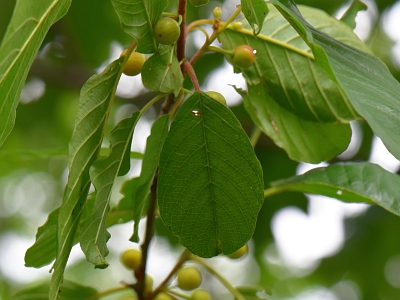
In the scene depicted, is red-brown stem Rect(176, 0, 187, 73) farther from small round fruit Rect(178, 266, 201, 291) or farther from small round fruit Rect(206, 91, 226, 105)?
small round fruit Rect(178, 266, 201, 291)

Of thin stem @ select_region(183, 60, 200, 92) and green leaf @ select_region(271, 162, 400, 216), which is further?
green leaf @ select_region(271, 162, 400, 216)

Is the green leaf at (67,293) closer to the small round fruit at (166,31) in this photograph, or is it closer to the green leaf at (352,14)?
the small round fruit at (166,31)

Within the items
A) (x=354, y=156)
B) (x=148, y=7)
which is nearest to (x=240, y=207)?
(x=148, y=7)

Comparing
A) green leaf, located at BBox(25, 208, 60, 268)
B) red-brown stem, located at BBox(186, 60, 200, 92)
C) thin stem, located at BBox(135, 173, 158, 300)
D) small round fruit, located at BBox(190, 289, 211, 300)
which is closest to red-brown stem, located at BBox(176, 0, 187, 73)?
red-brown stem, located at BBox(186, 60, 200, 92)

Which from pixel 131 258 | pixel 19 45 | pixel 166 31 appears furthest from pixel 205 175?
pixel 131 258

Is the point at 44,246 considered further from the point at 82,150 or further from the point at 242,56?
the point at 242,56

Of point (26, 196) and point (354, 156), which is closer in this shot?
point (354, 156)

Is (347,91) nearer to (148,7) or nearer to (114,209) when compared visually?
(148,7)
